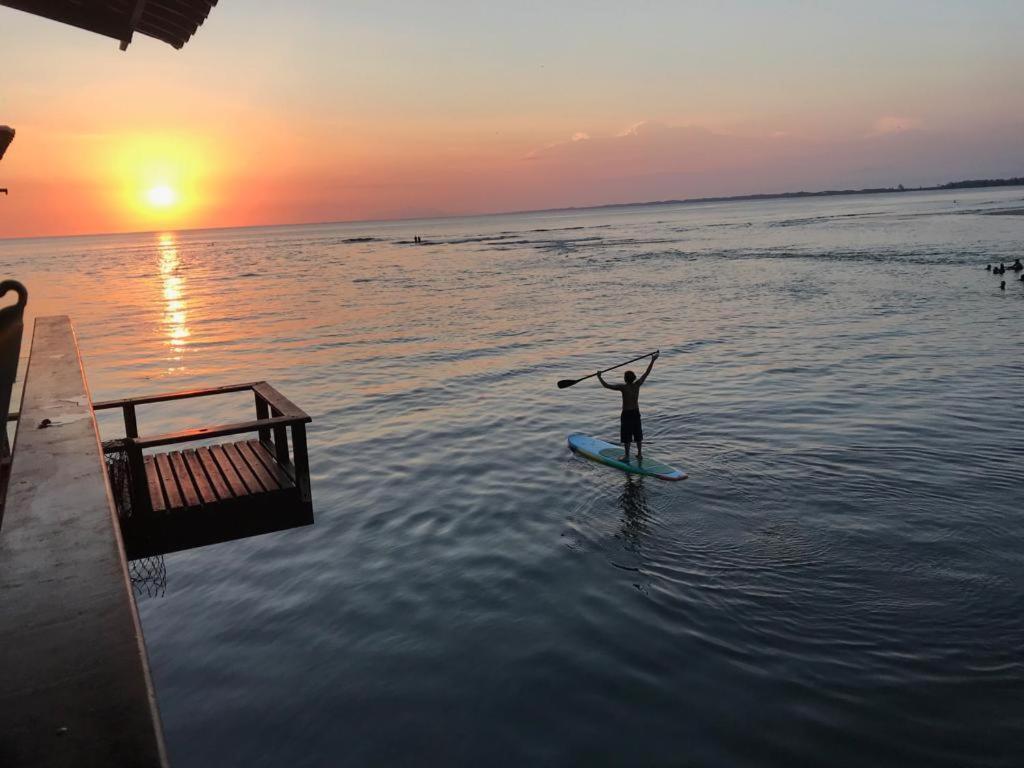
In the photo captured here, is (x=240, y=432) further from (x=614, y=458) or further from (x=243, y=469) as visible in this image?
(x=614, y=458)

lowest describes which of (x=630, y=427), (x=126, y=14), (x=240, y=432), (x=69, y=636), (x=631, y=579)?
(x=631, y=579)

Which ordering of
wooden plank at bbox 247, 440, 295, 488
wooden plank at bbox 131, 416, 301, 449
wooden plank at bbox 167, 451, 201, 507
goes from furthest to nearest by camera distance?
wooden plank at bbox 247, 440, 295, 488
wooden plank at bbox 167, 451, 201, 507
wooden plank at bbox 131, 416, 301, 449

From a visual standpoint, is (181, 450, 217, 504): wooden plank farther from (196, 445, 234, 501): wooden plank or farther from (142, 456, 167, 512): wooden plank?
(142, 456, 167, 512): wooden plank

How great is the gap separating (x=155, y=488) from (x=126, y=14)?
540 cm

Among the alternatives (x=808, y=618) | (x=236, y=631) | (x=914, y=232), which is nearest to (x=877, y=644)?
(x=808, y=618)

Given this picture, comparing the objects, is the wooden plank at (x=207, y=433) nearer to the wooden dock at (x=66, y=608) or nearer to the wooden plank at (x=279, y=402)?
the wooden plank at (x=279, y=402)

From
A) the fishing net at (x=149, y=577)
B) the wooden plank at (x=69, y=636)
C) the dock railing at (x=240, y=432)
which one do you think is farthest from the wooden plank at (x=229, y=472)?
the wooden plank at (x=69, y=636)

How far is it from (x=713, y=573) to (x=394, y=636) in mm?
4346

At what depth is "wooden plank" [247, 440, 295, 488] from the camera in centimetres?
910

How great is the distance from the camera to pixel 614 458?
14.7 meters

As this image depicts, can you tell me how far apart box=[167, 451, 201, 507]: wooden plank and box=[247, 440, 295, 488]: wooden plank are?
94 centimetres

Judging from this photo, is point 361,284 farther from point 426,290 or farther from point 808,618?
point 808,618

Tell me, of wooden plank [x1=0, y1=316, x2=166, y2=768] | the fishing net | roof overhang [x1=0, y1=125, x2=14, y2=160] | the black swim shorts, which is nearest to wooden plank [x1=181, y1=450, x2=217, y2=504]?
the fishing net

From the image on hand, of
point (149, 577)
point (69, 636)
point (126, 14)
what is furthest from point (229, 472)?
point (69, 636)
